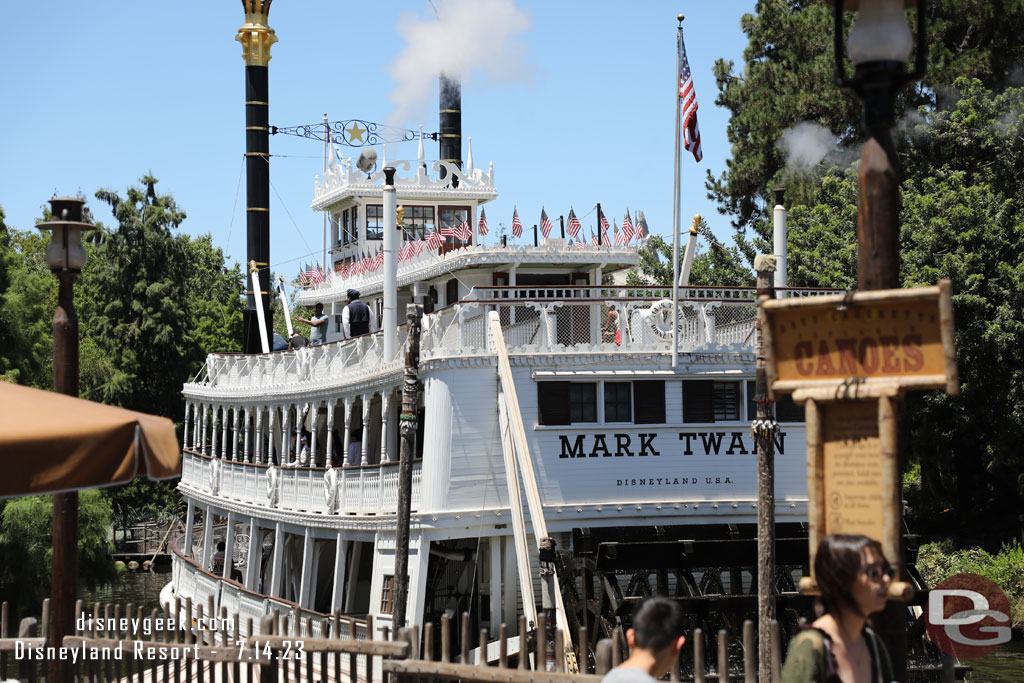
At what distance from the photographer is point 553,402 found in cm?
1725

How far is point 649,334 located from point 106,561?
16.2 m

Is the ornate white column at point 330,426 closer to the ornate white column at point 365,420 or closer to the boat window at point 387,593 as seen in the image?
the ornate white column at point 365,420

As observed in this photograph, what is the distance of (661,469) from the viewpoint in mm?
17578

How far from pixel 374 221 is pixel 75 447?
2084cm

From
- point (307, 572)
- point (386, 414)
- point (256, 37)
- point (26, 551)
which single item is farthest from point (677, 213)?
point (256, 37)

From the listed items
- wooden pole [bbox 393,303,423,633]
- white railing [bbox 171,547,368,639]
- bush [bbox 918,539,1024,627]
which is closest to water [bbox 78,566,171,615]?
white railing [bbox 171,547,368,639]

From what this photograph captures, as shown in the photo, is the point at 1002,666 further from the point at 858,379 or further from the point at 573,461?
the point at 858,379

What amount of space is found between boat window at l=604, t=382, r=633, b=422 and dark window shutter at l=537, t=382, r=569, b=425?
0.60 metres

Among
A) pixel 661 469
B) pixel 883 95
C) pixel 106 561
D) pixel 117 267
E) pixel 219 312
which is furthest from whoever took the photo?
pixel 219 312

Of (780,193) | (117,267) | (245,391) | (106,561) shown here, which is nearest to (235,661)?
(780,193)

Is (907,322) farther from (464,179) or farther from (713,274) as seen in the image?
(713,274)

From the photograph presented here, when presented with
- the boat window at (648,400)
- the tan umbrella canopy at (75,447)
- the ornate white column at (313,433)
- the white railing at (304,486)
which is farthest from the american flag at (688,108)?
the tan umbrella canopy at (75,447)

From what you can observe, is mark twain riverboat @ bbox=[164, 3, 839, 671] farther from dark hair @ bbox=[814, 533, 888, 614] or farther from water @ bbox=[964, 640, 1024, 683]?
dark hair @ bbox=[814, 533, 888, 614]

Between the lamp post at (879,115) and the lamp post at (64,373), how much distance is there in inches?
242
